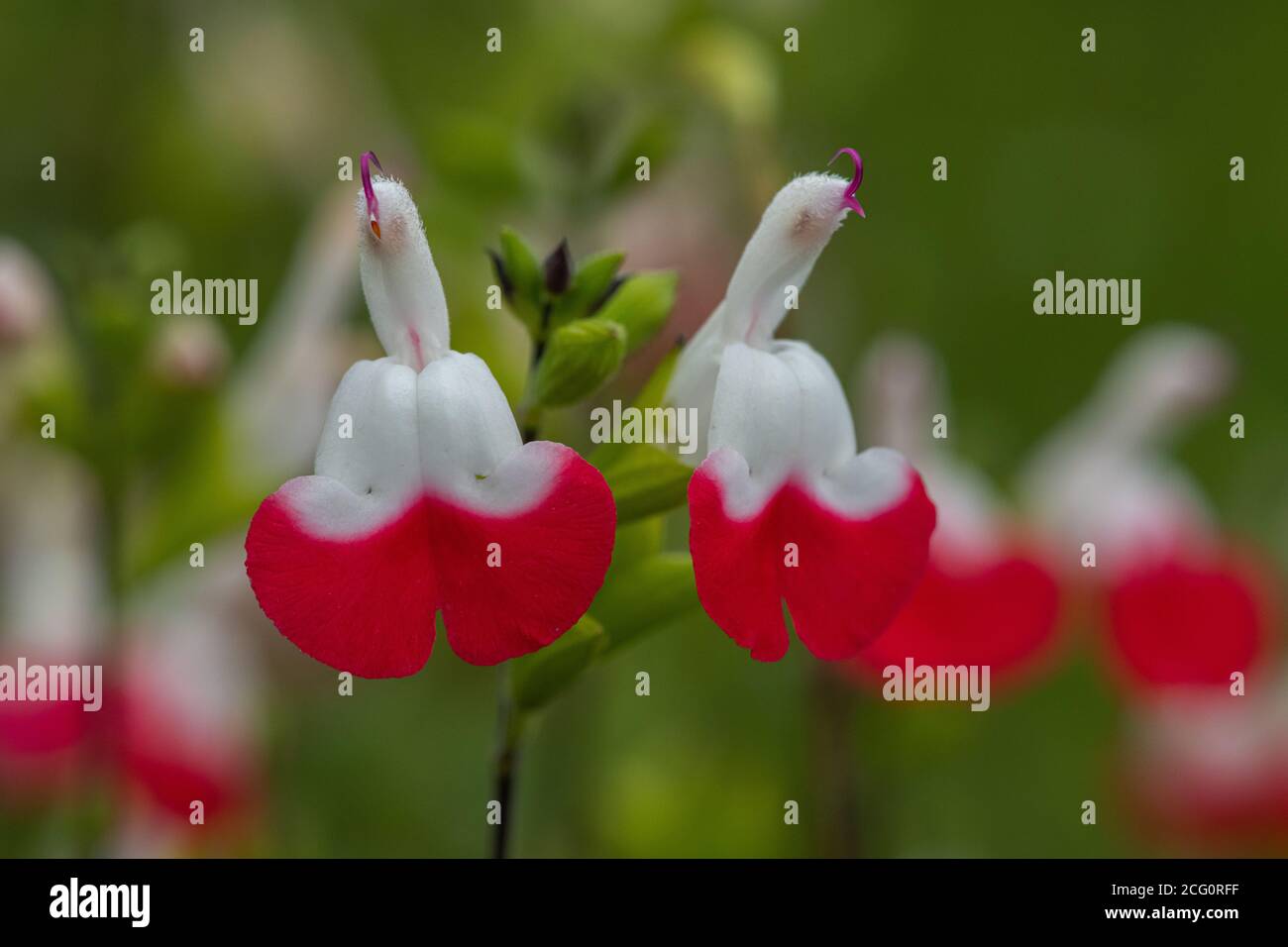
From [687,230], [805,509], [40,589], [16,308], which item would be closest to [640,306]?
[805,509]

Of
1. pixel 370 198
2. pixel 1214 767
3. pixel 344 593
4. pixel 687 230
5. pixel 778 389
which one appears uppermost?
pixel 687 230

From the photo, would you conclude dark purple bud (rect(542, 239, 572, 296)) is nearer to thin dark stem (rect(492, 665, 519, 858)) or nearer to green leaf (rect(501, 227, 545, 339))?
green leaf (rect(501, 227, 545, 339))

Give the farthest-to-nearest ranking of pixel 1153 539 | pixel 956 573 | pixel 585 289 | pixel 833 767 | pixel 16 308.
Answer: pixel 1153 539, pixel 956 573, pixel 833 767, pixel 16 308, pixel 585 289

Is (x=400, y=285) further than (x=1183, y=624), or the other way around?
(x=1183, y=624)

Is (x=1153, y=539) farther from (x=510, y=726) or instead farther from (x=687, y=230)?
(x=510, y=726)

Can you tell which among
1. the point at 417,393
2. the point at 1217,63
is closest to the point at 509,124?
the point at 417,393

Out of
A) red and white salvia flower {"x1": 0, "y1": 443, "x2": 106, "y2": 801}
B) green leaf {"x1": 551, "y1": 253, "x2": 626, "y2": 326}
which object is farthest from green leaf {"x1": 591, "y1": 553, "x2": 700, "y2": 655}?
red and white salvia flower {"x1": 0, "y1": 443, "x2": 106, "y2": 801}

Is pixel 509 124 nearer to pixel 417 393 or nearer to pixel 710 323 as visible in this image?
pixel 710 323
